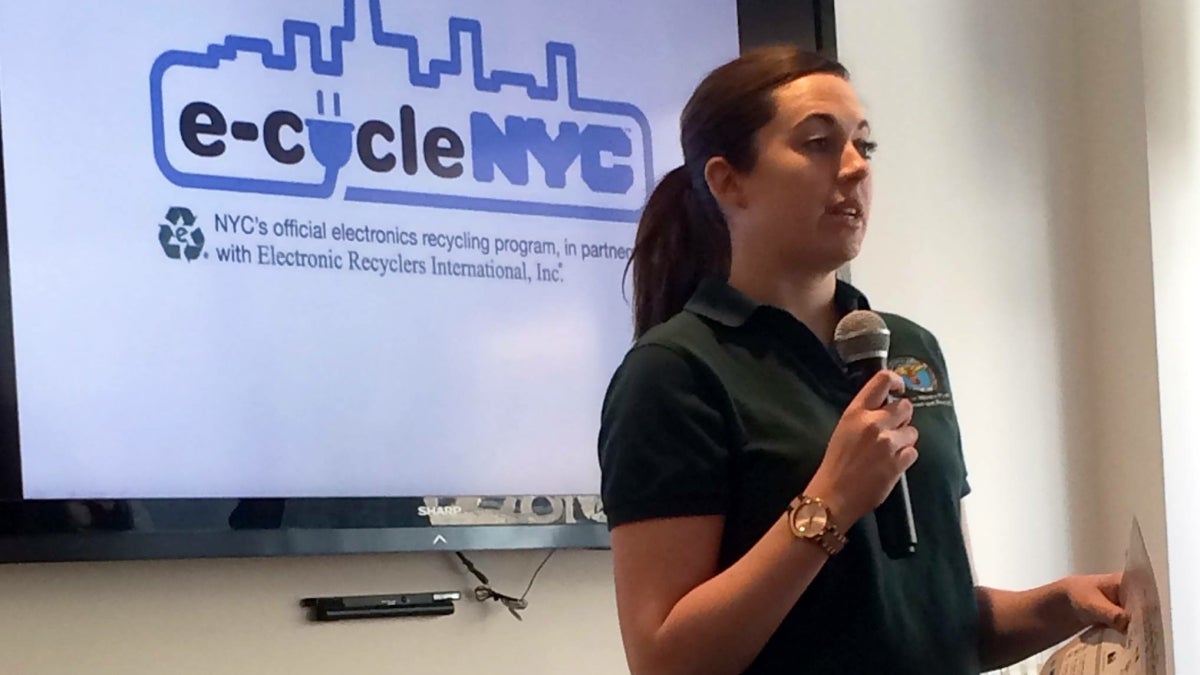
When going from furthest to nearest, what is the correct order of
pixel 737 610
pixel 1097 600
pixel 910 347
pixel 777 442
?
1. pixel 910 347
2. pixel 1097 600
3. pixel 777 442
4. pixel 737 610

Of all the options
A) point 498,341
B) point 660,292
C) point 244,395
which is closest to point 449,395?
point 498,341

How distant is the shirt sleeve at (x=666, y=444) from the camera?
1.21m

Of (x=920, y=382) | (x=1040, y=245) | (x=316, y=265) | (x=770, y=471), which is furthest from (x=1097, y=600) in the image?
(x=1040, y=245)

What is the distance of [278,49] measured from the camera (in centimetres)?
206

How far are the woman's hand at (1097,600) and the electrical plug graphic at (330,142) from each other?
3.81 feet

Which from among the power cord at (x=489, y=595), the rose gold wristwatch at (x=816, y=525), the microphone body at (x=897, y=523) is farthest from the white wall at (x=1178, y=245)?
the rose gold wristwatch at (x=816, y=525)

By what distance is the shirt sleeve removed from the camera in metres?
1.21

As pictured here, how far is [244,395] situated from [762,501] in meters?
0.95

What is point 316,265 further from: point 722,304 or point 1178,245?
point 1178,245

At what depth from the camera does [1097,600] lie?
1.36 metres

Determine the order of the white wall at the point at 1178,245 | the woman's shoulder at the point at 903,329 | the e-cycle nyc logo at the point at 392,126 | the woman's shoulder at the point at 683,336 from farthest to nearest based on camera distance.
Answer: the white wall at the point at 1178,245 < the e-cycle nyc logo at the point at 392,126 < the woman's shoulder at the point at 903,329 < the woman's shoulder at the point at 683,336

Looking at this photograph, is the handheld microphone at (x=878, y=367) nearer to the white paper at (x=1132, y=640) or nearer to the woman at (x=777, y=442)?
the woman at (x=777, y=442)

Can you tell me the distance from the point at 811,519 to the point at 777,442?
0.11 metres

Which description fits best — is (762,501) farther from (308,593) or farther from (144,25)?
(144,25)
